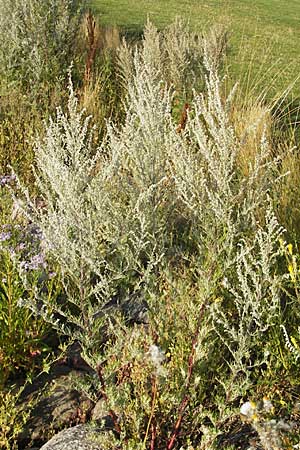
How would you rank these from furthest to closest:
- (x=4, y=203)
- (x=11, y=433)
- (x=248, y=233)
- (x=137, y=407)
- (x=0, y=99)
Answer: (x=0, y=99), (x=4, y=203), (x=248, y=233), (x=11, y=433), (x=137, y=407)

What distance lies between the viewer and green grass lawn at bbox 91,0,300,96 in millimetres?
13797

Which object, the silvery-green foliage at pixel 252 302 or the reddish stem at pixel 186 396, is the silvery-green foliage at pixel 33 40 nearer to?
the silvery-green foliage at pixel 252 302

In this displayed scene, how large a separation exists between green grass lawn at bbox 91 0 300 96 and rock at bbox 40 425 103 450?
8834 mm

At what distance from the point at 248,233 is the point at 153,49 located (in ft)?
15.4

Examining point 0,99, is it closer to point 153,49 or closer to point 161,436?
point 153,49

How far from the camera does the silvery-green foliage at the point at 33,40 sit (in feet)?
23.4

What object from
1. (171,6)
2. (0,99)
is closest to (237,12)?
(171,6)

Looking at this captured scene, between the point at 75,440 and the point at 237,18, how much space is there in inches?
717

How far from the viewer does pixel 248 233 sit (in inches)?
148

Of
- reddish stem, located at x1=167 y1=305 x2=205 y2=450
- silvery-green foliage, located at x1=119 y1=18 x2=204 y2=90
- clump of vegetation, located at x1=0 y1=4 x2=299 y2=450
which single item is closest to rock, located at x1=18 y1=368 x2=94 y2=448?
clump of vegetation, located at x1=0 y1=4 x2=299 y2=450

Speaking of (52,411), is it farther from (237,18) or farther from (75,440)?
(237,18)

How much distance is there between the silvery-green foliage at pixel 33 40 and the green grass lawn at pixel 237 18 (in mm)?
4684

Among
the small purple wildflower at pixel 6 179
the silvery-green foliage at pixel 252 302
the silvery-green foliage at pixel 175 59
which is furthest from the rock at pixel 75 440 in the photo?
the silvery-green foliage at pixel 175 59

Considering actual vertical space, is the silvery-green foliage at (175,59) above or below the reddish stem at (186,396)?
above
